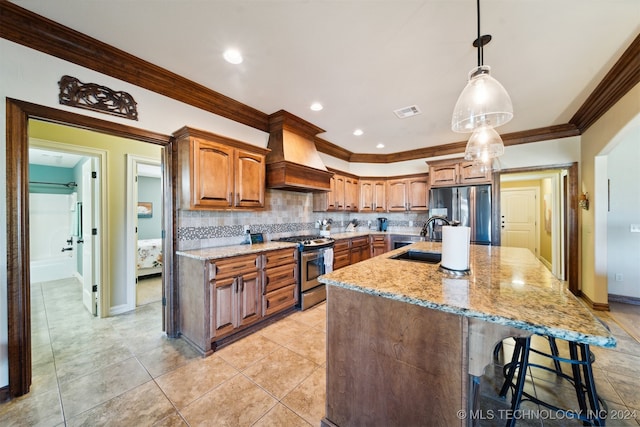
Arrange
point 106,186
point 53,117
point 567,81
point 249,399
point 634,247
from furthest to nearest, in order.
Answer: point 634,247 → point 106,186 → point 567,81 → point 53,117 → point 249,399

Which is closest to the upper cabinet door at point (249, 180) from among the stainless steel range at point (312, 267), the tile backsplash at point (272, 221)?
the tile backsplash at point (272, 221)

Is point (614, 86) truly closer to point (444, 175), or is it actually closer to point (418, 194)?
point (444, 175)

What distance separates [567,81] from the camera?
2492mm

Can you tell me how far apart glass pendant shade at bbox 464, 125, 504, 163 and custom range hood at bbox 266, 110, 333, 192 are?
202 cm

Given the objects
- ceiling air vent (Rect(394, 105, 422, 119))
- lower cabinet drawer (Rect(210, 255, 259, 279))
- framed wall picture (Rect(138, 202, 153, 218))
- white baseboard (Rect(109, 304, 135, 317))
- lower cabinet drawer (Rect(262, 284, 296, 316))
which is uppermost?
ceiling air vent (Rect(394, 105, 422, 119))

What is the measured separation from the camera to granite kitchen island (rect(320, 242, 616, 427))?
959 millimetres

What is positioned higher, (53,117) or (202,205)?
(53,117)

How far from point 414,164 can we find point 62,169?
775cm

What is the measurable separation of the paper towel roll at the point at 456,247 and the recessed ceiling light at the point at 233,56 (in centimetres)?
217

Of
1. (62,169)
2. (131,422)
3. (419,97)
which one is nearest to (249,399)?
(131,422)

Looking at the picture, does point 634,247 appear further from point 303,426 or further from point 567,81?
point 303,426

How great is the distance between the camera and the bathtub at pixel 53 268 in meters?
4.57

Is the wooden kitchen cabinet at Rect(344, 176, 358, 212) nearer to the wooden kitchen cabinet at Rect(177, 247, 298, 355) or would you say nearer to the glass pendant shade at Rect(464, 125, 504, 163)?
the wooden kitchen cabinet at Rect(177, 247, 298, 355)

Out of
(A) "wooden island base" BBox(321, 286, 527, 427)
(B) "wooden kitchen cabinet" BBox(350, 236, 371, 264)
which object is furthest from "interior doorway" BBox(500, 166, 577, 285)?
(A) "wooden island base" BBox(321, 286, 527, 427)
